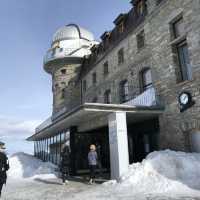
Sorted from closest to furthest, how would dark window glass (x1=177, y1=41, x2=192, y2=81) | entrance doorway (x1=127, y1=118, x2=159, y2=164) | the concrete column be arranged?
the concrete column → dark window glass (x1=177, y1=41, x2=192, y2=81) → entrance doorway (x1=127, y1=118, x2=159, y2=164)

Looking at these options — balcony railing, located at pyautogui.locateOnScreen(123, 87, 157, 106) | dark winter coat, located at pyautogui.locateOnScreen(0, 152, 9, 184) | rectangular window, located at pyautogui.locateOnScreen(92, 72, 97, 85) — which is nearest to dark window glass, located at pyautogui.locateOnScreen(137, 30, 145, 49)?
balcony railing, located at pyautogui.locateOnScreen(123, 87, 157, 106)

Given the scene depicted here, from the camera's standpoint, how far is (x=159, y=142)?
44.0ft

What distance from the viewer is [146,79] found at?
1545 centimetres

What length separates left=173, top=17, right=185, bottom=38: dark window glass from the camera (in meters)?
12.8

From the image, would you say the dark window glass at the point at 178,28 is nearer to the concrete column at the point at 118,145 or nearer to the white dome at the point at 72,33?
the concrete column at the point at 118,145

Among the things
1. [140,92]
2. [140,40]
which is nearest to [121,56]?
[140,40]

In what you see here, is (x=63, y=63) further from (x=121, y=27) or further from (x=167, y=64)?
(x=167, y=64)

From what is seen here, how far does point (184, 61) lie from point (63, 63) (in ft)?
52.2

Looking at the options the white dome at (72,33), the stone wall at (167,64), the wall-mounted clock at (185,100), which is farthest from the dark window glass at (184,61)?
the white dome at (72,33)

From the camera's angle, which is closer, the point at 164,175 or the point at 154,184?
the point at 154,184

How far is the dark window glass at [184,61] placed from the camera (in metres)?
12.4

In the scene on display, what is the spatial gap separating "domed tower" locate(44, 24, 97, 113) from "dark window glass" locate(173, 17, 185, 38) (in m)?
14.2

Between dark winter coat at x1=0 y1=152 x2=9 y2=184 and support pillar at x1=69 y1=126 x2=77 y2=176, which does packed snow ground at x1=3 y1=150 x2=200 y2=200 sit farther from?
support pillar at x1=69 y1=126 x2=77 y2=176

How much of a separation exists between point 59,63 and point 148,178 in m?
19.6
